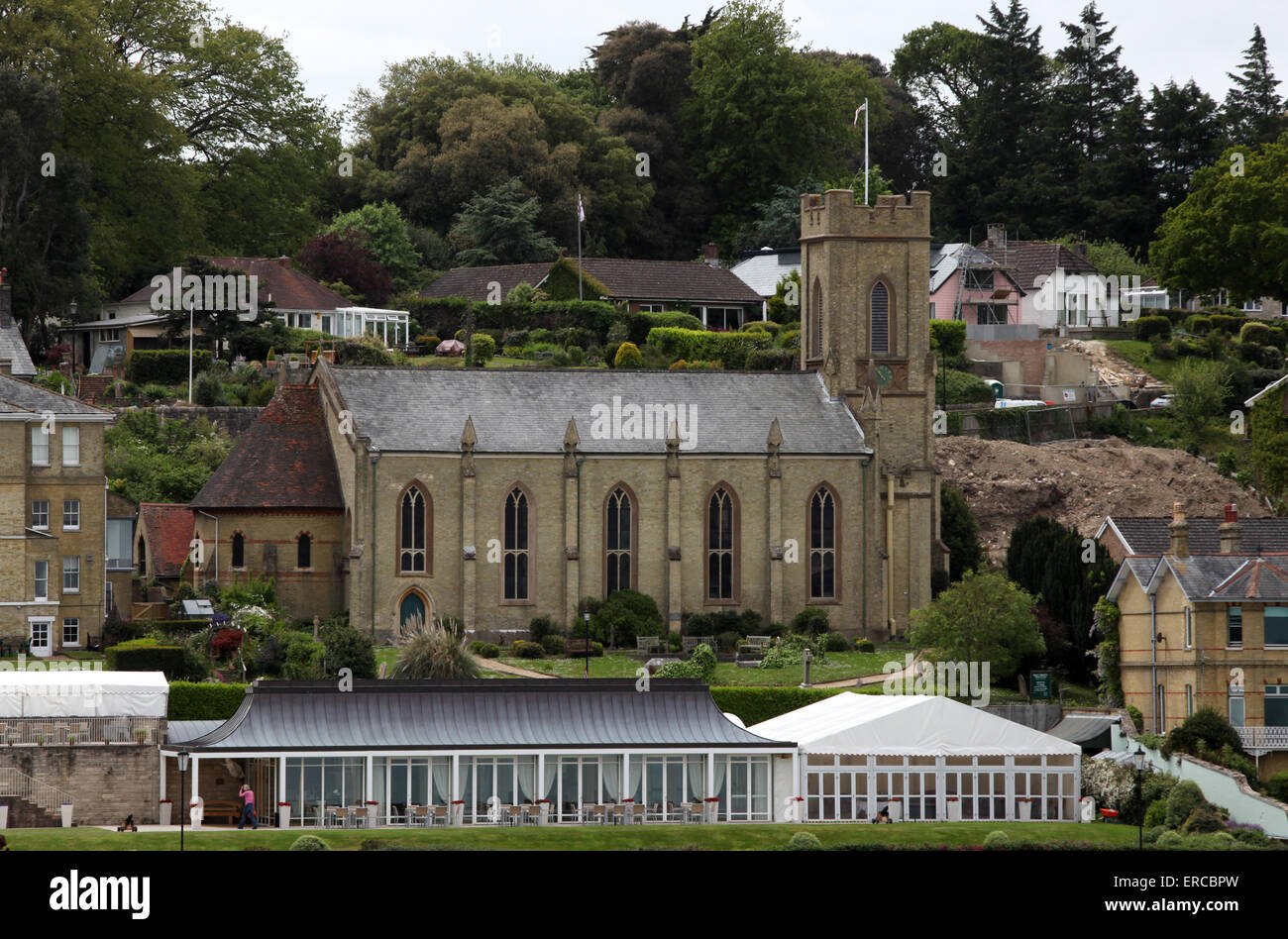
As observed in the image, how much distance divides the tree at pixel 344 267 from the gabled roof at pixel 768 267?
19269 millimetres

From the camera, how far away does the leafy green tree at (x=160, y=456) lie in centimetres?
8862

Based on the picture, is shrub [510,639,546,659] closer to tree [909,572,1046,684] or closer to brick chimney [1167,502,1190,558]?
tree [909,572,1046,684]

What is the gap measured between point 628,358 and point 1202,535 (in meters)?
42.9

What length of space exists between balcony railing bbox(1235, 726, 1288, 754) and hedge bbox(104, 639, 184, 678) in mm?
28877

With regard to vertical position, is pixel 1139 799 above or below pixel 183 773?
below

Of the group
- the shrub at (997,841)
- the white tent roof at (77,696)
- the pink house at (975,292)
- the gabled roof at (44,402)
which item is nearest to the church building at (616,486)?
the gabled roof at (44,402)

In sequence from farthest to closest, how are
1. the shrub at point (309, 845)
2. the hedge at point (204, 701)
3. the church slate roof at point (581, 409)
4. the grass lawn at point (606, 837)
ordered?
the church slate roof at point (581, 409), the hedge at point (204, 701), the grass lawn at point (606, 837), the shrub at point (309, 845)

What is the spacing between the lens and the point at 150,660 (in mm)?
67938

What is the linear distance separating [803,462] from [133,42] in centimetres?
4962

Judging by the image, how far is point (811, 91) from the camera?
135 meters

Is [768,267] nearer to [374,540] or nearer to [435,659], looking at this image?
[374,540]

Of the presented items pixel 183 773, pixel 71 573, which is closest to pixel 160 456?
pixel 71 573

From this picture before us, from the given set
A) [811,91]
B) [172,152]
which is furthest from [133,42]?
[811,91]

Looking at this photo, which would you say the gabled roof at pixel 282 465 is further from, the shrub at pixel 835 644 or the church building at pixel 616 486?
the shrub at pixel 835 644
